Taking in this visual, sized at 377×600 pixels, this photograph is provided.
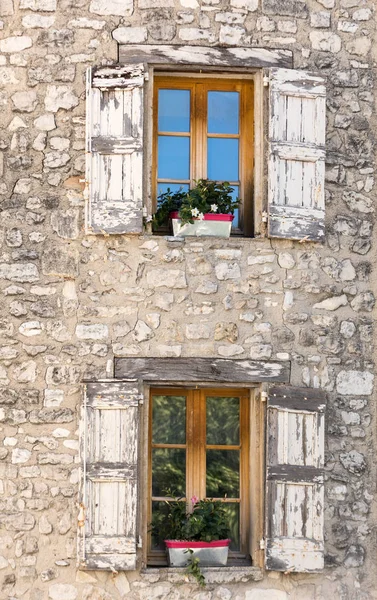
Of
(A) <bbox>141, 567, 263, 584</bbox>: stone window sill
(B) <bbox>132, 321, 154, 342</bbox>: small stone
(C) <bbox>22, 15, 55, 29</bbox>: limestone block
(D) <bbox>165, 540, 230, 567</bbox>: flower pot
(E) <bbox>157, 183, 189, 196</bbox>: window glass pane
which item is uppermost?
(C) <bbox>22, 15, 55, 29</bbox>: limestone block

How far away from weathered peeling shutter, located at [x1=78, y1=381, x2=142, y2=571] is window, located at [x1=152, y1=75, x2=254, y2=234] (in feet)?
5.48

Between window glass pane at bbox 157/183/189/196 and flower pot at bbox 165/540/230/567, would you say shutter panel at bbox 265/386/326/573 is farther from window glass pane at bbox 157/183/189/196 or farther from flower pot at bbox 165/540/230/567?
window glass pane at bbox 157/183/189/196

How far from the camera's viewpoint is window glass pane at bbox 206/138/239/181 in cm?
1032

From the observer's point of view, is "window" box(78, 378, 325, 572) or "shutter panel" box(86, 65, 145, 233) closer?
"window" box(78, 378, 325, 572)

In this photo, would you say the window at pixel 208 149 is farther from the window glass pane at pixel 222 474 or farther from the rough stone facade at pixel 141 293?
the window glass pane at pixel 222 474

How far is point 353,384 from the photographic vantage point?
9.88m

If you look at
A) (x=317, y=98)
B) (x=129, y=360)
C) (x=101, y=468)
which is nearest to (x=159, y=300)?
(x=129, y=360)

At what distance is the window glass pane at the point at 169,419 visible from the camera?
1004 centimetres

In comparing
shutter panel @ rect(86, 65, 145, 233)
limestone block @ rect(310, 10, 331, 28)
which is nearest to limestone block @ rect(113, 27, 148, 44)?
shutter panel @ rect(86, 65, 145, 233)

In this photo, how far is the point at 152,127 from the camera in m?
10.2

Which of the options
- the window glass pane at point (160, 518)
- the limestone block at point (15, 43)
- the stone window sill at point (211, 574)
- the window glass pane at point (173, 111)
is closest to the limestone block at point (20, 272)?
the window glass pane at point (173, 111)

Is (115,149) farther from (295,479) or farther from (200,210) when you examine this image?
(295,479)

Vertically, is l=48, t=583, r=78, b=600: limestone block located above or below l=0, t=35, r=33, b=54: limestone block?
below

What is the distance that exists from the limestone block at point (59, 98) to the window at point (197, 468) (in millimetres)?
1935
